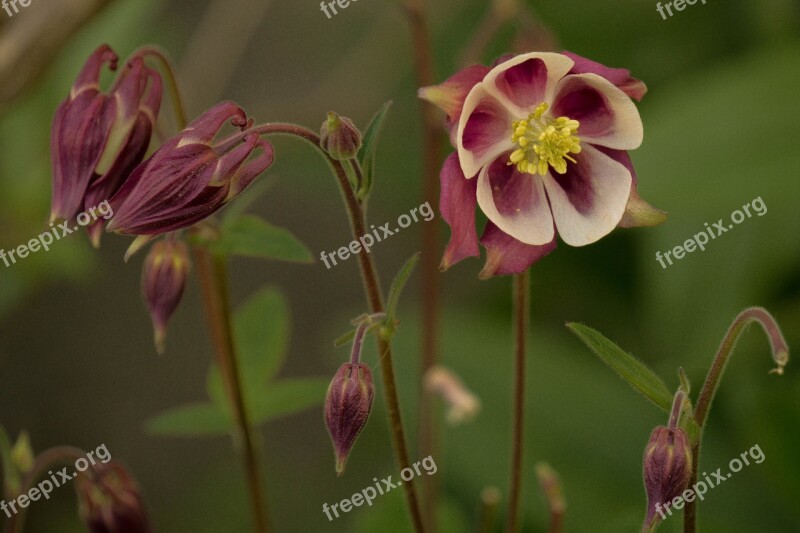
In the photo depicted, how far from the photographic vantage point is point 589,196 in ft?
3.03

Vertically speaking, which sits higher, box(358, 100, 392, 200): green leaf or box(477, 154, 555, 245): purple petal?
box(358, 100, 392, 200): green leaf

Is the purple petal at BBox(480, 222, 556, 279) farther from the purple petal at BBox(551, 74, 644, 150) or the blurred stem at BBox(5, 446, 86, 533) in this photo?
the blurred stem at BBox(5, 446, 86, 533)

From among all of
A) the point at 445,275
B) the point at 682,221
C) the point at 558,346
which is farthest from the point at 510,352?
the point at 445,275

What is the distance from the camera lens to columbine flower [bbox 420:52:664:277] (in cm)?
85

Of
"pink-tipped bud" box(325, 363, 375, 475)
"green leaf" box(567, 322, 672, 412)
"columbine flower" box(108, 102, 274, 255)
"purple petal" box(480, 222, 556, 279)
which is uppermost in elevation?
"columbine flower" box(108, 102, 274, 255)

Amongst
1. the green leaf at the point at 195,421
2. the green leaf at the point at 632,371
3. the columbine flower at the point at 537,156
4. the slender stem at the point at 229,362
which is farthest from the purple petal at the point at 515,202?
the green leaf at the point at 195,421

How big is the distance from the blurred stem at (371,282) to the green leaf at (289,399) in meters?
0.40

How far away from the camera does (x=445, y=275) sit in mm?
2395

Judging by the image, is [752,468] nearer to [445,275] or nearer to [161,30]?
[445,275]

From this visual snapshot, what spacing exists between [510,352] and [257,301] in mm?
612

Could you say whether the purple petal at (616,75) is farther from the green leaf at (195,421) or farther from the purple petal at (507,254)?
the green leaf at (195,421)

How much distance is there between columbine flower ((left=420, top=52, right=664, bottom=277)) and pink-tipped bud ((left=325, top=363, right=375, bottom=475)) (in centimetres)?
12

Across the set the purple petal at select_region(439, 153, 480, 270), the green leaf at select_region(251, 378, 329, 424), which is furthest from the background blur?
the purple petal at select_region(439, 153, 480, 270)

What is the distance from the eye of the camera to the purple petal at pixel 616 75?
859 millimetres
